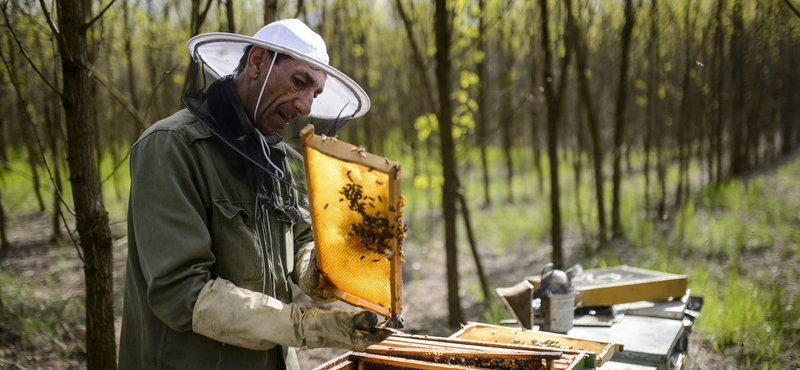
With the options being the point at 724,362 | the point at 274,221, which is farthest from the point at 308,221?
the point at 724,362

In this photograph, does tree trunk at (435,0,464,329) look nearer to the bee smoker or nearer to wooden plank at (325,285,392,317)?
the bee smoker

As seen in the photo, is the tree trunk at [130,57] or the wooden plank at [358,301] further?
the tree trunk at [130,57]

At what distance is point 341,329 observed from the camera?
164 cm

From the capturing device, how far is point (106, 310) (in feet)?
8.54

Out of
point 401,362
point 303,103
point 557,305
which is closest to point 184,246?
point 303,103

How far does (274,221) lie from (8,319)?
365cm

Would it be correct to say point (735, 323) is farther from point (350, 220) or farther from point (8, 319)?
point (8, 319)

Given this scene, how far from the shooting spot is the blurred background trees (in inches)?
184

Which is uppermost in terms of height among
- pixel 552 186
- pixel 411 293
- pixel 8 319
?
pixel 552 186

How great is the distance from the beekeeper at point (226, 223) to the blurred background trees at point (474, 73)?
2.96 ft

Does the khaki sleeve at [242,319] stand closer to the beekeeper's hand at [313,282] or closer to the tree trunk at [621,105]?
the beekeeper's hand at [313,282]

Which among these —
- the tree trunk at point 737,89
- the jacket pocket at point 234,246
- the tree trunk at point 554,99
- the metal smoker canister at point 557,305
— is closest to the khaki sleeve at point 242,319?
the jacket pocket at point 234,246

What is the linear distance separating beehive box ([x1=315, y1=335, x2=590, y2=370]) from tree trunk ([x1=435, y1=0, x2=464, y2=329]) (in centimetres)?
246

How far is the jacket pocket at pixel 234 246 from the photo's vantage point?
5.65 feet
